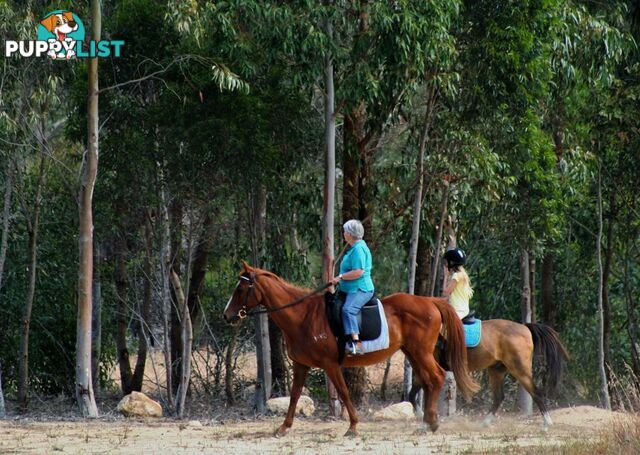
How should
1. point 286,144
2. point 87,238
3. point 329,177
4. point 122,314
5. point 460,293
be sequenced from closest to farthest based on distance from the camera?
1. point 460,293
2. point 87,238
3. point 329,177
4. point 286,144
5. point 122,314

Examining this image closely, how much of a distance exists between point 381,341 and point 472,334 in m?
2.07

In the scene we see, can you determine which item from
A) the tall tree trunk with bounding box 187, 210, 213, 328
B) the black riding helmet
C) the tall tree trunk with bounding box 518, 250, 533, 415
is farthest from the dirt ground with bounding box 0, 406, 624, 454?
the tall tree trunk with bounding box 187, 210, 213, 328

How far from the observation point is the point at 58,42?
1872 centimetres

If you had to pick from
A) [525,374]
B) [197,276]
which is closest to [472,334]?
[525,374]

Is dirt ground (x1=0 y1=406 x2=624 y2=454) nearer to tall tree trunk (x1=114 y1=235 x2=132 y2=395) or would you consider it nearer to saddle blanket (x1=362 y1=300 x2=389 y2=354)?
saddle blanket (x1=362 y1=300 x2=389 y2=354)

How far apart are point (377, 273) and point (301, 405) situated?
1288cm

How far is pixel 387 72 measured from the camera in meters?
17.0

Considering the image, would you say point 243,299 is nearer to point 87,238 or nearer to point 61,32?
point 87,238

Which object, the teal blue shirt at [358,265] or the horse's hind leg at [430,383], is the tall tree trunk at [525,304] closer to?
the horse's hind leg at [430,383]

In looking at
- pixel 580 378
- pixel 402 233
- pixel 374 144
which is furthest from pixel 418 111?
pixel 580 378

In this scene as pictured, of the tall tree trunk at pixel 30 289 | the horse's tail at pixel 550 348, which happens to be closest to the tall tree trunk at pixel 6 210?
the tall tree trunk at pixel 30 289

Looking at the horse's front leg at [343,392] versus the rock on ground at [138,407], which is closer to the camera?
the horse's front leg at [343,392]

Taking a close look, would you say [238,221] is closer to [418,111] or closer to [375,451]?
[418,111]

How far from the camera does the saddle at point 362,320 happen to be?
1280cm
